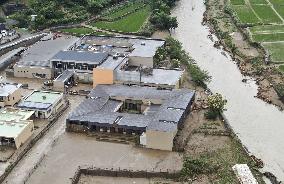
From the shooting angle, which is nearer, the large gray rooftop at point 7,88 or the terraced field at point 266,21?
the large gray rooftop at point 7,88

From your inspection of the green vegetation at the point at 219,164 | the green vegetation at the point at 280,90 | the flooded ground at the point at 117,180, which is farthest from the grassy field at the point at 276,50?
the flooded ground at the point at 117,180

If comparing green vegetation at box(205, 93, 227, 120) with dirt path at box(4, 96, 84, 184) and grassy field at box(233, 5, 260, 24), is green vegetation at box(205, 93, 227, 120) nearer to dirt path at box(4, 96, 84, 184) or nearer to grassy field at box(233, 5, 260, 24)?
dirt path at box(4, 96, 84, 184)

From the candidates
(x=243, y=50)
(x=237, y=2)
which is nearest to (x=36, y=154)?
(x=243, y=50)

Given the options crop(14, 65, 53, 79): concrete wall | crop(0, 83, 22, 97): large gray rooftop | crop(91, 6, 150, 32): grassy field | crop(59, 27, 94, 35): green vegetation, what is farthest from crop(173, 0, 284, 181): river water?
crop(0, 83, 22, 97): large gray rooftop

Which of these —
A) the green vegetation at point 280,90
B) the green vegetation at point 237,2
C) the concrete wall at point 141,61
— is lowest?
the green vegetation at point 280,90

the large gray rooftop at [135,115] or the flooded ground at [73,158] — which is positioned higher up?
the large gray rooftop at [135,115]

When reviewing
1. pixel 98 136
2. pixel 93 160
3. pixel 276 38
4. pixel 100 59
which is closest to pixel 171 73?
pixel 100 59

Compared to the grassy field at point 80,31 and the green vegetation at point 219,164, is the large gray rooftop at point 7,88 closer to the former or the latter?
the green vegetation at point 219,164
